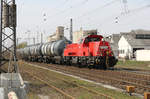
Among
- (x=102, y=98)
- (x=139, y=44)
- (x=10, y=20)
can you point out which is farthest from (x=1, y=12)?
(x=139, y=44)


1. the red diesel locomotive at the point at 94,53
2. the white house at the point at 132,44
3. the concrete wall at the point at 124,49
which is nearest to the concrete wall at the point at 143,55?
the white house at the point at 132,44

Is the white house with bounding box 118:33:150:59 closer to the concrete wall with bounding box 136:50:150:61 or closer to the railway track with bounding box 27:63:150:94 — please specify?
the concrete wall with bounding box 136:50:150:61

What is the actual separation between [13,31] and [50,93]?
6.54 m

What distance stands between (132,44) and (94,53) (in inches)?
1647

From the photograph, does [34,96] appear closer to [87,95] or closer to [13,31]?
[87,95]

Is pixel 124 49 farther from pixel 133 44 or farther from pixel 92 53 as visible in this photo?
pixel 92 53

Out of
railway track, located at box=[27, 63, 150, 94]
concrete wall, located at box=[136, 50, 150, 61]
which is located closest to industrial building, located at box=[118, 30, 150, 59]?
concrete wall, located at box=[136, 50, 150, 61]

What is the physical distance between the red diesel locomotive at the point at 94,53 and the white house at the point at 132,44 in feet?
119

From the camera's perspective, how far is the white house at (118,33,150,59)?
60.6 metres

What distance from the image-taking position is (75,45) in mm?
24812

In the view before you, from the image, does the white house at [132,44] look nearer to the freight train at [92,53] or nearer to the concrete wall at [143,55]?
the concrete wall at [143,55]

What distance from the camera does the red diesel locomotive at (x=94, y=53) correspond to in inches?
826

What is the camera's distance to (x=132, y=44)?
6116cm

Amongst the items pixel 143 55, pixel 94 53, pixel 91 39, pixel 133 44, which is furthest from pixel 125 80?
pixel 133 44
